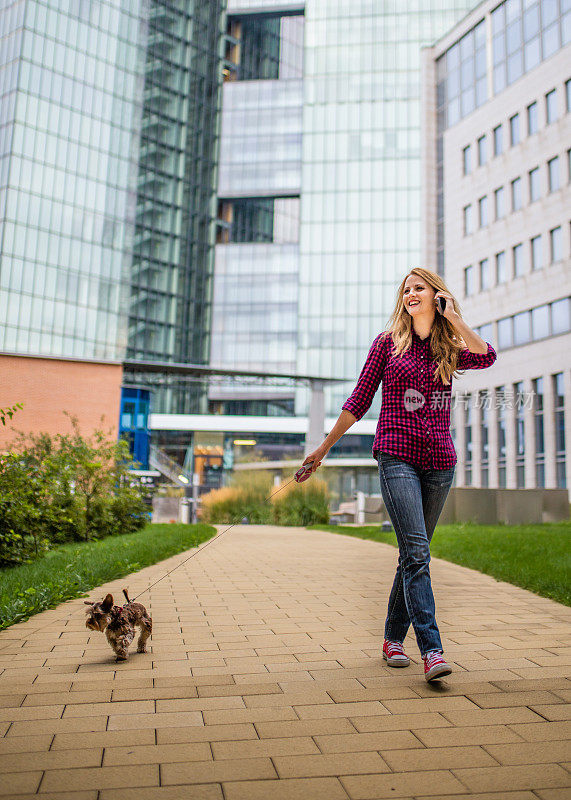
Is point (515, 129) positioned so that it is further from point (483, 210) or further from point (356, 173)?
point (356, 173)

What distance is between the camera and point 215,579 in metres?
7.52

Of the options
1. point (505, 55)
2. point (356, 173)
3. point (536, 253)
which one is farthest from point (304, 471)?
point (356, 173)

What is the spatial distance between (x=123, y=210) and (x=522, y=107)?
4123cm

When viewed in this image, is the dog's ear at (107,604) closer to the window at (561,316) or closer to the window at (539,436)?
the window at (561,316)

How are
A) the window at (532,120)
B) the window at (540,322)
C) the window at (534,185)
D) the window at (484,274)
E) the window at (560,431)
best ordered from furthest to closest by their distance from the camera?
the window at (484,274)
the window at (532,120)
the window at (534,185)
the window at (540,322)
the window at (560,431)

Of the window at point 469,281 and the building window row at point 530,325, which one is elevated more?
the window at point 469,281

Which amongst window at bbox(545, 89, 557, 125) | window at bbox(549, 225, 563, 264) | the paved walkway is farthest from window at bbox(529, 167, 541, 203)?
the paved walkway

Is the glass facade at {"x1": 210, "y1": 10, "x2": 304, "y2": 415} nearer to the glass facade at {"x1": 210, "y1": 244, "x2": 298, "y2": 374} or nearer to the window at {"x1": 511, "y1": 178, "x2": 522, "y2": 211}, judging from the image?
the glass facade at {"x1": 210, "y1": 244, "x2": 298, "y2": 374}

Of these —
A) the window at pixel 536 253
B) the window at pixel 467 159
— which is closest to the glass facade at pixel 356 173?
the window at pixel 467 159

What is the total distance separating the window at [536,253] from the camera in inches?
1529

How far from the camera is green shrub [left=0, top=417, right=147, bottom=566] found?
7402mm

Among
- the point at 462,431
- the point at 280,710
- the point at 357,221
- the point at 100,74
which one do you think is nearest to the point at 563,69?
the point at 462,431

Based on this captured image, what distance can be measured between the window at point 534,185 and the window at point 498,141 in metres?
3.20

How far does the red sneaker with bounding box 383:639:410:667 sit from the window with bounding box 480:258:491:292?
40.8 m
